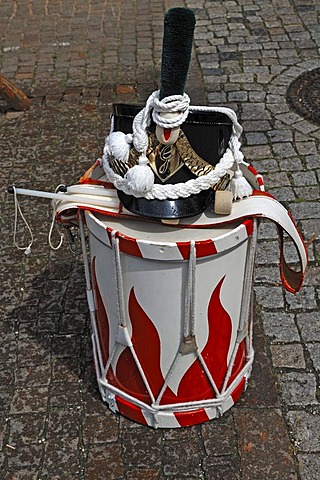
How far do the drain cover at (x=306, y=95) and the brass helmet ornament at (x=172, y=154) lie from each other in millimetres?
3148

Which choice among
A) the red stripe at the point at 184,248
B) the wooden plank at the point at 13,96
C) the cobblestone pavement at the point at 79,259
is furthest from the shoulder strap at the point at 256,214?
the wooden plank at the point at 13,96

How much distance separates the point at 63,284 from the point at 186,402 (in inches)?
51.0

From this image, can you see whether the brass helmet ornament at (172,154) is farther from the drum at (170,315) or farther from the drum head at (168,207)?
the drum at (170,315)

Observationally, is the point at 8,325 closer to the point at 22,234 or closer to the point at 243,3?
the point at 22,234

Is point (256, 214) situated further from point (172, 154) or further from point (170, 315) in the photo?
point (170, 315)

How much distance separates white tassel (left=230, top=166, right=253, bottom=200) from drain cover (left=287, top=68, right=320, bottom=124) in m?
3.12

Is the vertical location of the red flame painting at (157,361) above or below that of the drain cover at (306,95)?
above

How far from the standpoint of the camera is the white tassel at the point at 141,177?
2.61 meters

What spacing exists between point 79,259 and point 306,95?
291 centimetres

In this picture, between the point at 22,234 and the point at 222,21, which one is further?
the point at 222,21

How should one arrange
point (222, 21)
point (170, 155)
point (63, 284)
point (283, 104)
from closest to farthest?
point (170, 155) < point (63, 284) < point (283, 104) < point (222, 21)

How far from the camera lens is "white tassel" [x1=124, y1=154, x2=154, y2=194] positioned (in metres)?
2.61

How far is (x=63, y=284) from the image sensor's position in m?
4.16

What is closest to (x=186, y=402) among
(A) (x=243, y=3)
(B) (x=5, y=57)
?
(B) (x=5, y=57)
